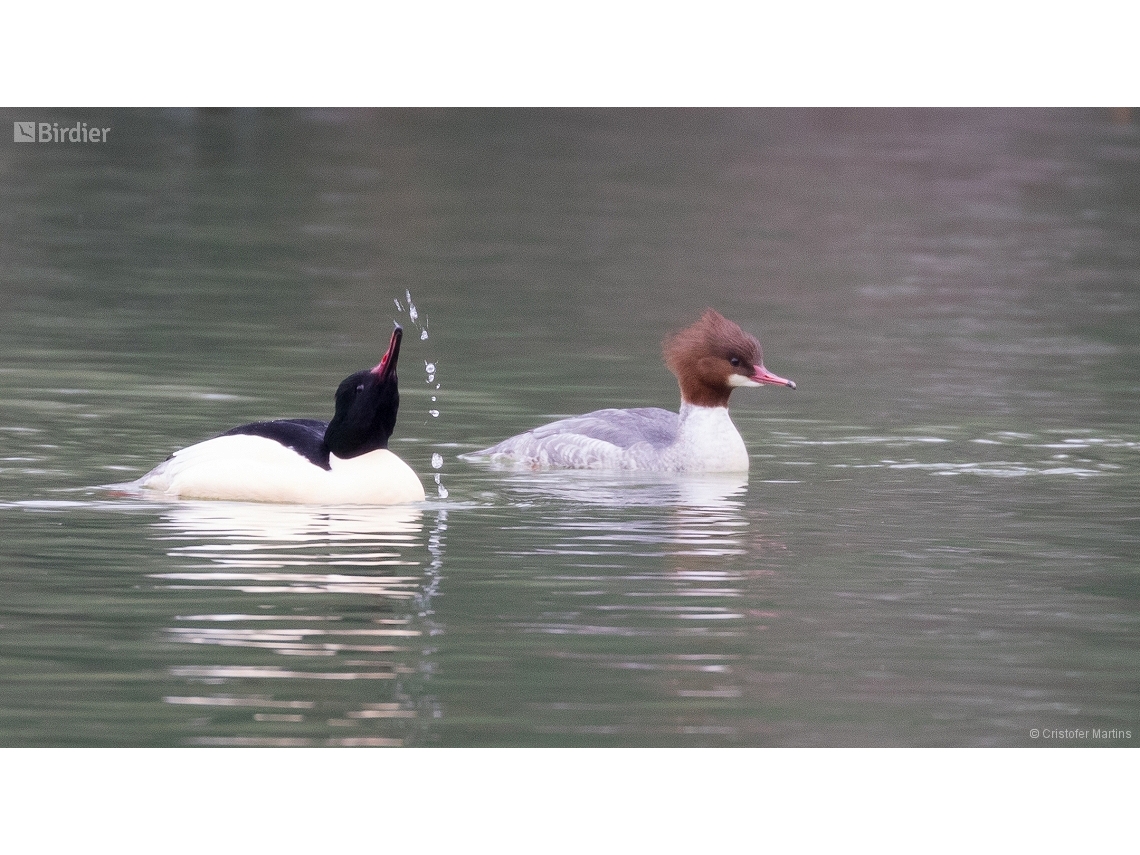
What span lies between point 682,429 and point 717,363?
0.57 m

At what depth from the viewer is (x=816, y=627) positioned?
988cm

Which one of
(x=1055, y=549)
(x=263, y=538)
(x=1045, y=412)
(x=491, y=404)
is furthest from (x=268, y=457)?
(x=1045, y=412)

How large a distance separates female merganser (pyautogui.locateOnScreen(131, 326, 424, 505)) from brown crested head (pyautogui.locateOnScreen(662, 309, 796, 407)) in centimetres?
290

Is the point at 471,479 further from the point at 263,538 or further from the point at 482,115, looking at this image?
the point at 482,115

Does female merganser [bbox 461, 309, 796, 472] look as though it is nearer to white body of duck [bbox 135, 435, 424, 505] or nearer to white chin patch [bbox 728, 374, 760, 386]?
white chin patch [bbox 728, 374, 760, 386]

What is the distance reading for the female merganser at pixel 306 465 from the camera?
12.2 meters

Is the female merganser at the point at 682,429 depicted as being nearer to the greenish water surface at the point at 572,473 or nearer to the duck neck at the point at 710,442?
the duck neck at the point at 710,442

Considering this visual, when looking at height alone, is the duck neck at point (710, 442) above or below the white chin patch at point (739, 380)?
below

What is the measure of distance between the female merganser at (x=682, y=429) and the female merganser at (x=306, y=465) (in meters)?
1.76

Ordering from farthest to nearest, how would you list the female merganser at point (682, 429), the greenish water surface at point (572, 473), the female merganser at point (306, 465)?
the female merganser at point (682, 429)
the female merganser at point (306, 465)
the greenish water surface at point (572, 473)

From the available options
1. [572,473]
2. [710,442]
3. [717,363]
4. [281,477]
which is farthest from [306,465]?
[717,363]

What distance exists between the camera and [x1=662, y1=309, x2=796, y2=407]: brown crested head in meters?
14.6

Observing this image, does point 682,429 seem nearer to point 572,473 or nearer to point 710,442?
point 710,442

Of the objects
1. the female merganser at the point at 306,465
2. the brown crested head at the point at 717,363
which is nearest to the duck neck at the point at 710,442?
the brown crested head at the point at 717,363
